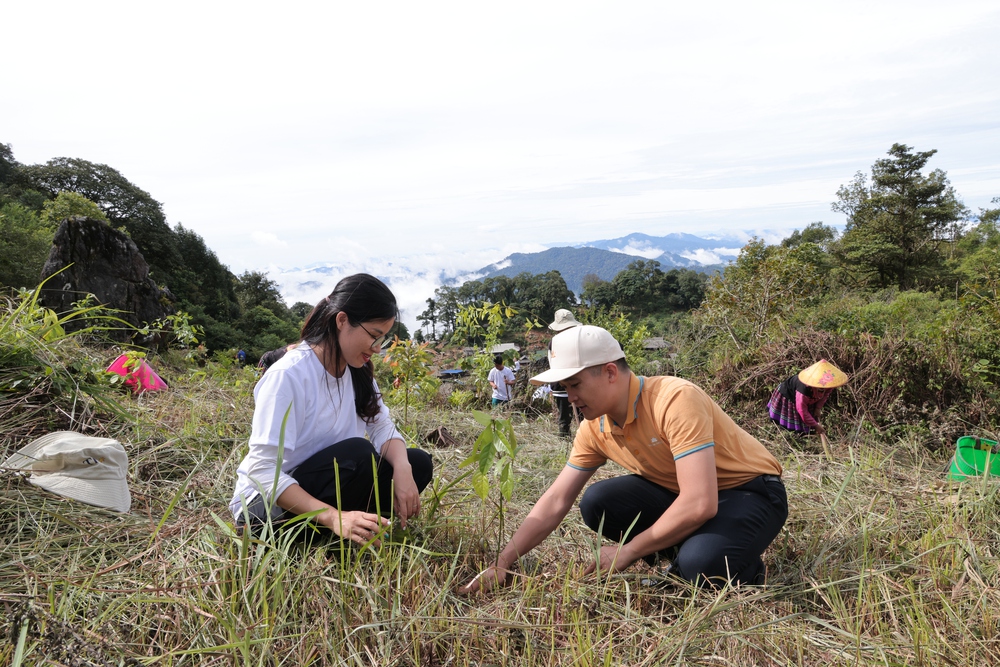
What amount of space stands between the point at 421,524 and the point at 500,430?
0.55 m

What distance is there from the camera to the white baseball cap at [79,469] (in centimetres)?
191

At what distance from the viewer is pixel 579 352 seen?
167 centimetres

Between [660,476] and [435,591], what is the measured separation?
2.84 ft

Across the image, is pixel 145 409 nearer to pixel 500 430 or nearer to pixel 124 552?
pixel 124 552

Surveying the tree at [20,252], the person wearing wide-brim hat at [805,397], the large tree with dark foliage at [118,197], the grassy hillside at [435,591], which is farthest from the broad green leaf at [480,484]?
the large tree with dark foliage at [118,197]

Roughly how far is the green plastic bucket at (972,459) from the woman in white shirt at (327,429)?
251 centimetres

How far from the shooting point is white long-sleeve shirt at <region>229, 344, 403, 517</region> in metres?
1.65

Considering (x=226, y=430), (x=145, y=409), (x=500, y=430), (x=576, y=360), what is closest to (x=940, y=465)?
(x=576, y=360)

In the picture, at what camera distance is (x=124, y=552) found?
5.67 ft

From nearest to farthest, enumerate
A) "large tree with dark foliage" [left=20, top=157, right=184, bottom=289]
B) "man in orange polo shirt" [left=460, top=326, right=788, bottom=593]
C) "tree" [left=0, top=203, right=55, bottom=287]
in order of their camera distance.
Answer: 1. "man in orange polo shirt" [left=460, top=326, right=788, bottom=593]
2. "tree" [left=0, top=203, right=55, bottom=287]
3. "large tree with dark foliage" [left=20, top=157, right=184, bottom=289]

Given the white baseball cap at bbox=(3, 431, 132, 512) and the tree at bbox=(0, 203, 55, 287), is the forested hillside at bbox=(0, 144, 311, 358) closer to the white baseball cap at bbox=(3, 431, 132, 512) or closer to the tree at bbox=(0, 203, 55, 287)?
the tree at bbox=(0, 203, 55, 287)

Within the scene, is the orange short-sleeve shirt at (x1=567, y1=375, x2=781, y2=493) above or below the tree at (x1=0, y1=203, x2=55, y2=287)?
below

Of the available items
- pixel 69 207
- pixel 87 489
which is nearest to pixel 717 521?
pixel 87 489

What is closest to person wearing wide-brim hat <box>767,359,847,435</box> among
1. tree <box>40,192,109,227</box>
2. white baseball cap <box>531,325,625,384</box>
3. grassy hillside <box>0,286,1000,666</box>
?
grassy hillside <box>0,286,1000,666</box>
